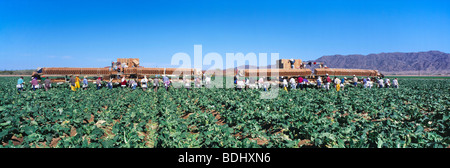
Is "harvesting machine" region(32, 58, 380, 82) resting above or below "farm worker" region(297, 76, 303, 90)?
above

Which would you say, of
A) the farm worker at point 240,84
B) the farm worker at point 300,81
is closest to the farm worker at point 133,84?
the farm worker at point 240,84

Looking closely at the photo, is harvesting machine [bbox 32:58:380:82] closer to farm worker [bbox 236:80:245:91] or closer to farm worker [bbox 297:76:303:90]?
farm worker [bbox 297:76:303:90]

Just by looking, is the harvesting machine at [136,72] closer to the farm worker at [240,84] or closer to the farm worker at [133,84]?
the farm worker at [133,84]

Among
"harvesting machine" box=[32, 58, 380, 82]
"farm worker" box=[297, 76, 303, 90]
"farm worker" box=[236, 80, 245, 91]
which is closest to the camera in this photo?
"farm worker" box=[236, 80, 245, 91]

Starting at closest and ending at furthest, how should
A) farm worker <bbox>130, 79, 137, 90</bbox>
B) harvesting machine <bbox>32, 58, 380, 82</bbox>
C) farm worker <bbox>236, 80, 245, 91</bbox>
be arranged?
farm worker <bbox>236, 80, 245, 91</bbox> → farm worker <bbox>130, 79, 137, 90</bbox> → harvesting machine <bbox>32, 58, 380, 82</bbox>

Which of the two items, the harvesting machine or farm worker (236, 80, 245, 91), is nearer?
farm worker (236, 80, 245, 91)

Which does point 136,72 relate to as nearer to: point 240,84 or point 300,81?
point 240,84

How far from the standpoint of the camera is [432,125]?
292 inches

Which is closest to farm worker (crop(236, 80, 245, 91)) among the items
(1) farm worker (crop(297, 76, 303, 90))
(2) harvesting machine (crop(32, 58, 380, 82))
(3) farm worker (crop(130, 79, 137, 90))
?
(2) harvesting machine (crop(32, 58, 380, 82))

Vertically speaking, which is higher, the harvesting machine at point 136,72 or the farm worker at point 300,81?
the harvesting machine at point 136,72

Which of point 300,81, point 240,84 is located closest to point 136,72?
point 240,84

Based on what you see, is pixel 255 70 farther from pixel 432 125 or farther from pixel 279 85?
pixel 432 125
